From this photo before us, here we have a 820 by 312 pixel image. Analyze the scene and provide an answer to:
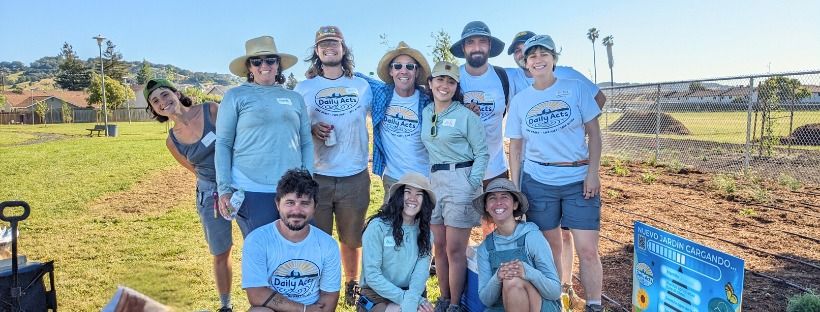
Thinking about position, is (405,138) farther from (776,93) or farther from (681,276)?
(776,93)

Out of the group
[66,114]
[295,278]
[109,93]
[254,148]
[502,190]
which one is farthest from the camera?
[66,114]

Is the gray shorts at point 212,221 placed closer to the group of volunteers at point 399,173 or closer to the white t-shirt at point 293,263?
the group of volunteers at point 399,173

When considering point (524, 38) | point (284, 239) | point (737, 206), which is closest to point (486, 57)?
point (524, 38)

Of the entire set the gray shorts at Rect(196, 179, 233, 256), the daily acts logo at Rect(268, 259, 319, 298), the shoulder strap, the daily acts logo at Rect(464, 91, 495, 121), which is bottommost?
the daily acts logo at Rect(268, 259, 319, 298)

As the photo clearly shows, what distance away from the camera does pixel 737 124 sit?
14.1m

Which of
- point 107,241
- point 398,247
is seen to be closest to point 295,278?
point 398,247

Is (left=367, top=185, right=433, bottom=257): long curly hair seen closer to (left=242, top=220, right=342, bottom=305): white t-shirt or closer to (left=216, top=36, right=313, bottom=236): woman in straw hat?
(left=242, top=220, right=342, bottom=305): white t-shirt

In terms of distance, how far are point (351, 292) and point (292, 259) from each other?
1.23m

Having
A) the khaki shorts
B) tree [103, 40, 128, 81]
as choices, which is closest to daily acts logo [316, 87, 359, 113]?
the khaki shorts

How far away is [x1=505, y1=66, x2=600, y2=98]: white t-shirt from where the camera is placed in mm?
3914

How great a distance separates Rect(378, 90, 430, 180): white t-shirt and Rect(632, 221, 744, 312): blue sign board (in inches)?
59.4

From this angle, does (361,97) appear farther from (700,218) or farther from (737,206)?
(737,206)

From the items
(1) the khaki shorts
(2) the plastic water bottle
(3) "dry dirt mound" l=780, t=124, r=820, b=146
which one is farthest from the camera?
(3) "dry dirt mound" l=780, t=124, r=820, b=146

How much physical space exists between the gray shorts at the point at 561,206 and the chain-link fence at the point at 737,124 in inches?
284
